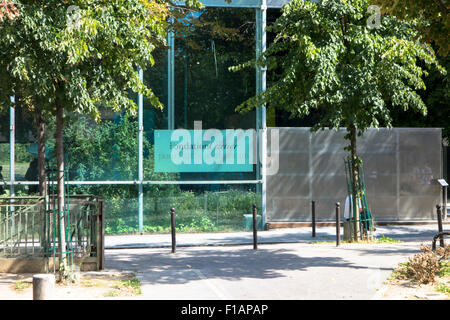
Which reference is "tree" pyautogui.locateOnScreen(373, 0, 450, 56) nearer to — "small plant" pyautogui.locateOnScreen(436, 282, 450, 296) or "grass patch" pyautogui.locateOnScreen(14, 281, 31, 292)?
"small plant" pyautogui.locateOnScreen(436, 282, 450, 296)

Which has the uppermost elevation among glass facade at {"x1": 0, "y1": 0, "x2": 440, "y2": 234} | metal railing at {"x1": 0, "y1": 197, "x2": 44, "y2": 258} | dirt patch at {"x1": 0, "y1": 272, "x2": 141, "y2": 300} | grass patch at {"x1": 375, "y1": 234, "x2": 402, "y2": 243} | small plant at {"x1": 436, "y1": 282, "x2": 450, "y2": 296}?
glass facade at {"x1": 0, "y1": 0, "x2": 440, "y2": 234}

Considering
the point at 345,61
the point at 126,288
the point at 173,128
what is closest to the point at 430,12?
the point at 345,61

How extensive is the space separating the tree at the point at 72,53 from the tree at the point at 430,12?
410cm

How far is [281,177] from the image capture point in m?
18.4

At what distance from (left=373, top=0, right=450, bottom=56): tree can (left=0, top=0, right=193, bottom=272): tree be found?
4.10 m

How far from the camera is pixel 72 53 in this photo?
9078 millimetres

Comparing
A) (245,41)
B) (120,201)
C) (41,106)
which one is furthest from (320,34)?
(120,201)

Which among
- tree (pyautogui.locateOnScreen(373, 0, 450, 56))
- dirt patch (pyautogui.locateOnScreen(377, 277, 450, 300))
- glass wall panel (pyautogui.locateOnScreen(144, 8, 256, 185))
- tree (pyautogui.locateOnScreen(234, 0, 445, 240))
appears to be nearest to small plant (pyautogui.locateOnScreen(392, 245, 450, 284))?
dirt patch (pyautogui.locateOnScreen(377, 277, 450, 300))

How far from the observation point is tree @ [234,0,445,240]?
12867 mm

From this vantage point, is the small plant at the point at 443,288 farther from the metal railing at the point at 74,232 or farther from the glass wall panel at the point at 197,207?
the glass wall panel at the point at 197,207

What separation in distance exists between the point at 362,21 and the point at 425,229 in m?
6.83

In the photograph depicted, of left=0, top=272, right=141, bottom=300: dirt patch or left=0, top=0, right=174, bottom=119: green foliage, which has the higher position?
left=0, top=0, right=174, bottom=119: green foliage

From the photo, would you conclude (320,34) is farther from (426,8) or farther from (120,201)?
(120,201)

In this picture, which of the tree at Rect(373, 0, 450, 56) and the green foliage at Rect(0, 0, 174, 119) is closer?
the green foliage at Rect(0, 0, 174, 119)
